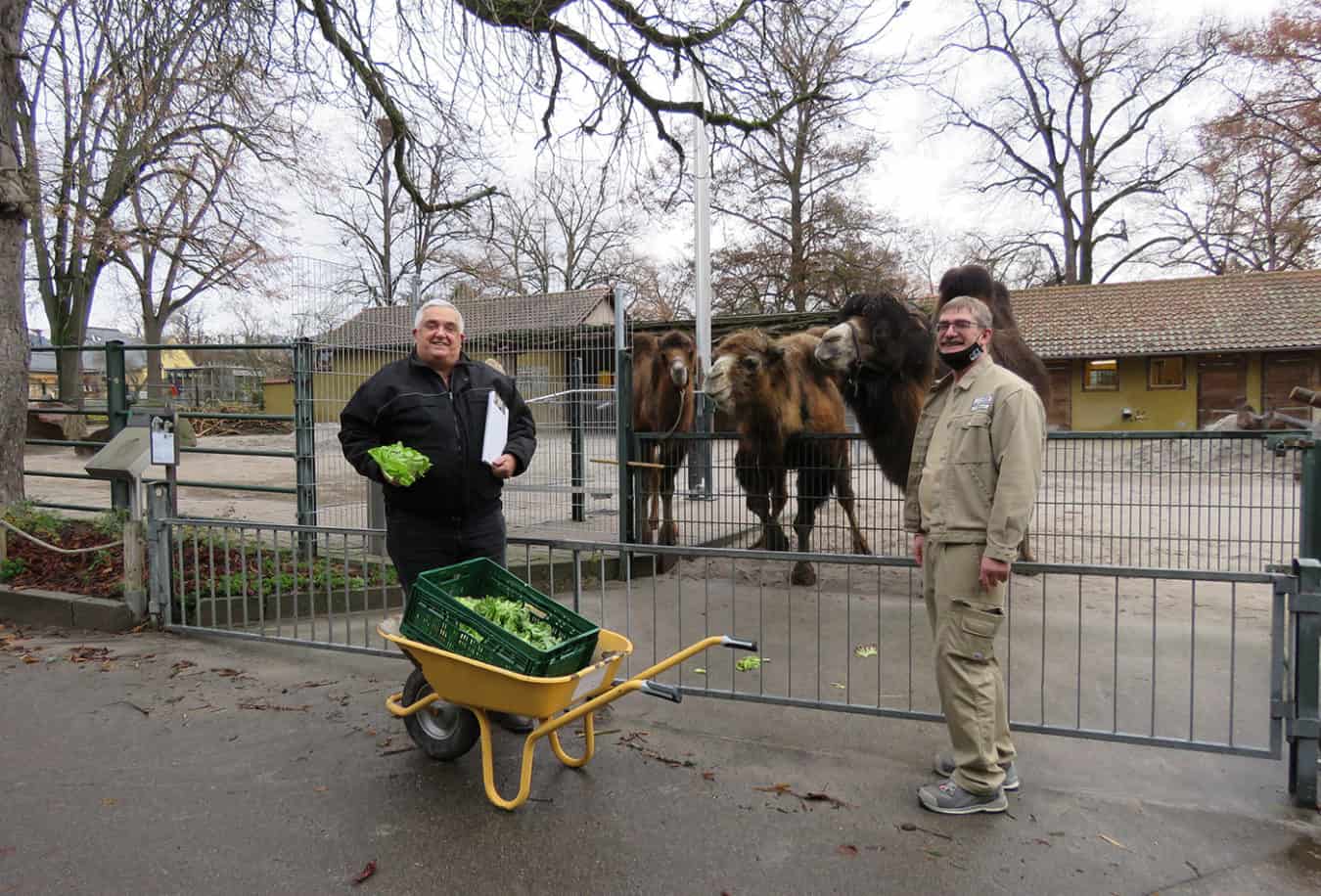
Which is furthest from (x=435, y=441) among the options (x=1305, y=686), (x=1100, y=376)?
(x=1100, y=376)

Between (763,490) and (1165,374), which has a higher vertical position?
(1165,374)

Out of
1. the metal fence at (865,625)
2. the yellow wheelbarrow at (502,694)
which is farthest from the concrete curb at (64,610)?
the yellow wheelbarrow at (502,694)

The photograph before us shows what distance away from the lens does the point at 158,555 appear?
5.32m

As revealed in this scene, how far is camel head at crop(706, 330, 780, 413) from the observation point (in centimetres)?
620

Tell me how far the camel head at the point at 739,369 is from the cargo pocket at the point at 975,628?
3384 millimetres

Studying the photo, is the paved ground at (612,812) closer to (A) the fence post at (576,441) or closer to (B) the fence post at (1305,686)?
(B) the fence post at (1305,686)

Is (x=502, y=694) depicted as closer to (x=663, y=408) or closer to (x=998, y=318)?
(x=663, y=408)

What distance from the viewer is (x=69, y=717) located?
157 inches

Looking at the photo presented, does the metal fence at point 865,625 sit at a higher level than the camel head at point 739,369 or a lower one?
lower

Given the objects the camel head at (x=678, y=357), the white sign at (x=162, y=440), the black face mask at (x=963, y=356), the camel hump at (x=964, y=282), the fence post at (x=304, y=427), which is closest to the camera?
the black face mask at (x=963, y=356)

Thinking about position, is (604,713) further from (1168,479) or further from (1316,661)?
(1168,479)

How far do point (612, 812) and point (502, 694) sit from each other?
2.22 ft

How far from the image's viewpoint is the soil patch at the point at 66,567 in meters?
5.86

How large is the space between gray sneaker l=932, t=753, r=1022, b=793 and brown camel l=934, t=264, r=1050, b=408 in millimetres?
3245
